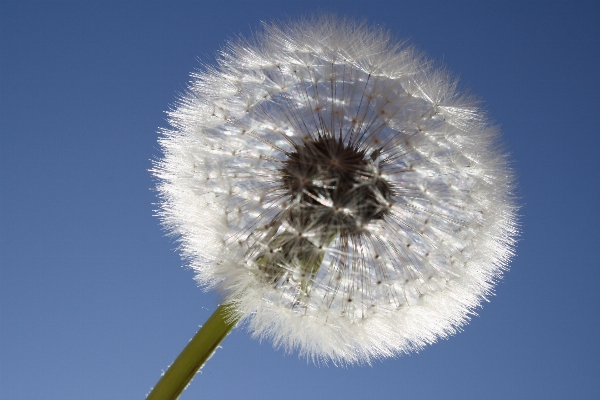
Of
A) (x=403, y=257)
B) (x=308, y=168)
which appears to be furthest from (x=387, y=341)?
(x=308, y=168)

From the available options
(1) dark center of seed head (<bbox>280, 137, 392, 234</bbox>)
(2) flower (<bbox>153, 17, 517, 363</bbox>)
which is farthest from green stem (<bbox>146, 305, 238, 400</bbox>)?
(1) dark center of seed head (<bbox>280, 137, 392, 234</bbox>)

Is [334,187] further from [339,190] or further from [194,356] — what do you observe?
[194,356]

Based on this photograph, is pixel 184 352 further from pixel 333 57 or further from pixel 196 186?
pixel 333 57

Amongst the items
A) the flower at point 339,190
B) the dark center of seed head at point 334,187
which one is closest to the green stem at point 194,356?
the flower at point 339,190

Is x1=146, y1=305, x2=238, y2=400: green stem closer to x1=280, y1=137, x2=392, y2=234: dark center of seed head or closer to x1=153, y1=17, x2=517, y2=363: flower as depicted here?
x1=153, y1=17, x2=517, y2=363: flower

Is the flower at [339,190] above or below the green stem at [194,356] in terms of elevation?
above

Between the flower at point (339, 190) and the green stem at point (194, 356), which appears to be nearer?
the green stem at point (194, 356)

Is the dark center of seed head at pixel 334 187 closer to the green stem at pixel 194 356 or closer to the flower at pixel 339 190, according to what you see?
the flower at pixel 339 190
